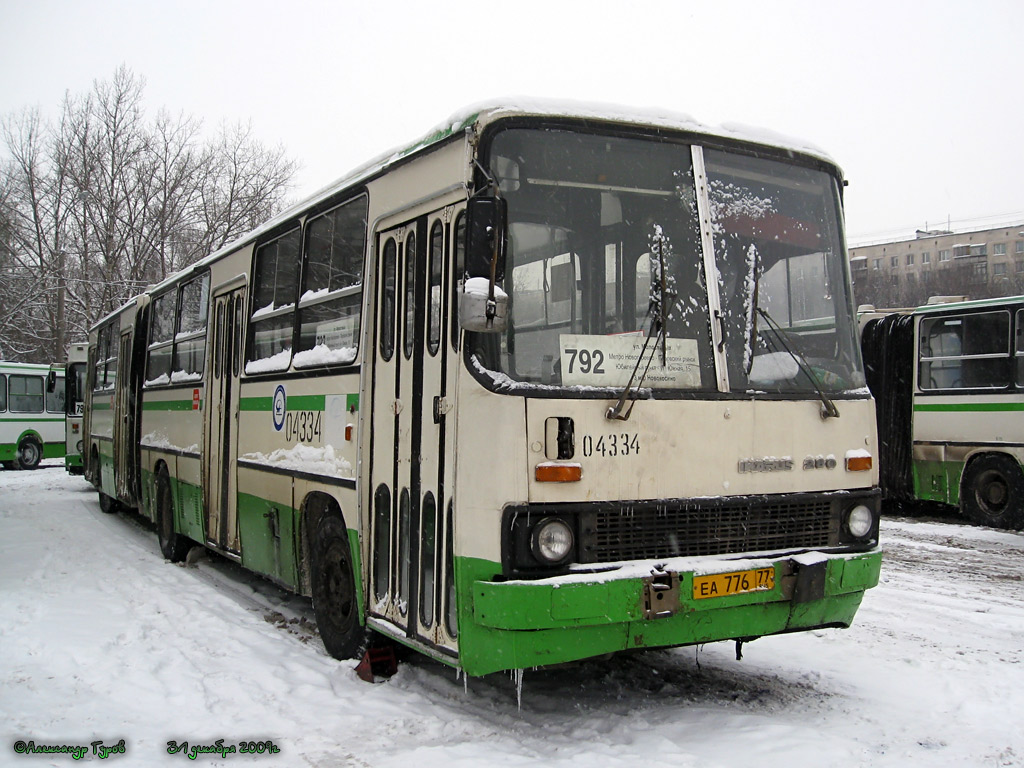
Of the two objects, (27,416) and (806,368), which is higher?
(806,368)

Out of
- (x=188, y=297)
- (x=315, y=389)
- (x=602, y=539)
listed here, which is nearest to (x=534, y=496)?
(x=602, y=539)

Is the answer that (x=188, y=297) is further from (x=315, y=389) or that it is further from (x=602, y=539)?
(x=602, y=539)

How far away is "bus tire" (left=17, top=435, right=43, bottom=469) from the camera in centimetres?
2772

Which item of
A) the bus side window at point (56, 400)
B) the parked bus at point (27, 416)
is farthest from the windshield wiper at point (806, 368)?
the bus side window at point (56, 400)

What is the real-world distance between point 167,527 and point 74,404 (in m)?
12.8

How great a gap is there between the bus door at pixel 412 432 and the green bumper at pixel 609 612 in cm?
41

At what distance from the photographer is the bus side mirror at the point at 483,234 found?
4.32 meters

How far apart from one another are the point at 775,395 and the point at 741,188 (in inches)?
47.1

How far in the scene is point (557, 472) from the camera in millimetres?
4395

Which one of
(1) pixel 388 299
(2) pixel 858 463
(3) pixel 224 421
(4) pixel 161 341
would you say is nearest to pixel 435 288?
(1) pixel 388 299

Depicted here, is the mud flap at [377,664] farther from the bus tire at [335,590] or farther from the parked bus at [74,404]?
the parked bus at [74,404]

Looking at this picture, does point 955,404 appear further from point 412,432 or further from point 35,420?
point 35,420

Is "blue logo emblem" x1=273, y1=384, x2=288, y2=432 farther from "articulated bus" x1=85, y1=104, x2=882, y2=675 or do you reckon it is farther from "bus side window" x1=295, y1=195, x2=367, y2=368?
"articulated bus" x1=85, y1=104, x2=882, y2=675

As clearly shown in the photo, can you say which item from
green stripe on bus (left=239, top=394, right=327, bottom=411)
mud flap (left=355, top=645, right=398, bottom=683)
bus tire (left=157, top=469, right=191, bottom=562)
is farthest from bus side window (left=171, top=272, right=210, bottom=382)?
mud flap (left=355, top=645, right=398, bottom=683)
